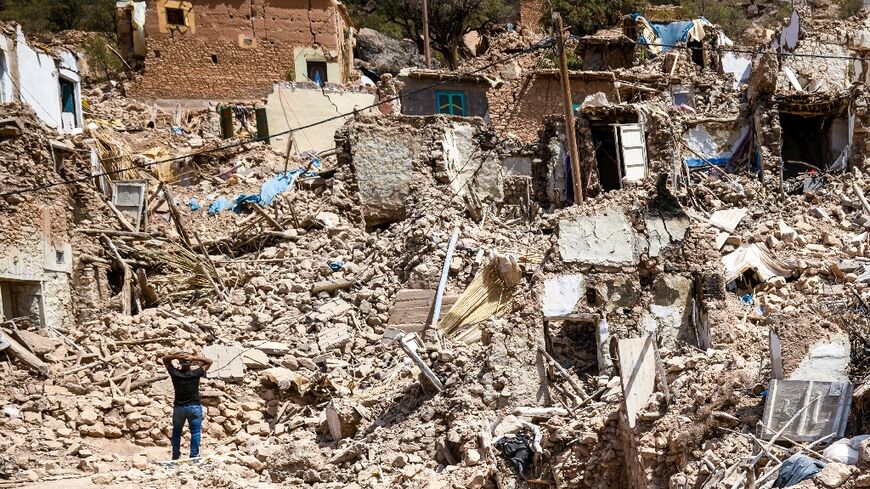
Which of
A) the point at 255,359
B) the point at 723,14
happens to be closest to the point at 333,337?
the point at 255,359

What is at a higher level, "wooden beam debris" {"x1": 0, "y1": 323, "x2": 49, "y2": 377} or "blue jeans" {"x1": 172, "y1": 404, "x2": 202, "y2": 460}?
"wooden beam debris" {"x1": 0, "y1": 323, "x2": 49, "y2": 377}

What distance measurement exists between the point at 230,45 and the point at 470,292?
15749 millimetres

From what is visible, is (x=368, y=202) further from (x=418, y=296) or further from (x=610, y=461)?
(x=610, y=461)

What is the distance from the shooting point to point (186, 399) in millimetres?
13367

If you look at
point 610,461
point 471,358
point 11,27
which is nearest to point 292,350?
point 471,358

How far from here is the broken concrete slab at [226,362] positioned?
1576cm

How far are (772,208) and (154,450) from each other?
32.8 ft

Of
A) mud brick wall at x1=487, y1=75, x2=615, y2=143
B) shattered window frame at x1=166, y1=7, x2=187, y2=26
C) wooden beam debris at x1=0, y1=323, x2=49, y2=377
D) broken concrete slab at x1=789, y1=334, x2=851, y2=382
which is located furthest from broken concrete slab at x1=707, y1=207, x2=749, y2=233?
shattered window frame at x1=166, y1=7, x2=187, y2=26

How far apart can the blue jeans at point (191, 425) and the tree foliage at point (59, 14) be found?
87.3 ft

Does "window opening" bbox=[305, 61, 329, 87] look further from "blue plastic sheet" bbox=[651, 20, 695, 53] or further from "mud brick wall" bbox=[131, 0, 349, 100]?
"blue plastic sheet" bbox=[651, 20, 695, 53]

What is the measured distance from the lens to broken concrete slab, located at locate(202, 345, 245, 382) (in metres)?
15.8

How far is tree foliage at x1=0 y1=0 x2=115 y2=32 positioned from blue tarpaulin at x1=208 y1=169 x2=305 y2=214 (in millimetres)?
18339

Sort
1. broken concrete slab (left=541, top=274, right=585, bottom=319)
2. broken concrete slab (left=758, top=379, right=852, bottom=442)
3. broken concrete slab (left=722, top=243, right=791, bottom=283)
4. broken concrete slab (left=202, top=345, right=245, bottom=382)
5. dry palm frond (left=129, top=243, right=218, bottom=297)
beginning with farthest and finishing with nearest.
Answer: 1. dry palm frond (left=129, top=243, right=218, bottom=297)
2. broken concrete slab (left=722, top=243, right=791, bottom=283)
3. broken concrete slab (left=202, top=345, right=245, bottom=382)
4. broken concrete slab (left=541, top=274, right=585, bottom=319)
5. broken concrete slab (left=758, top=379, right=852, bottom=442)

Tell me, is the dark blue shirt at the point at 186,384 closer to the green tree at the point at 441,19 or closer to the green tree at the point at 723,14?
the green tree at the point at 441,19
